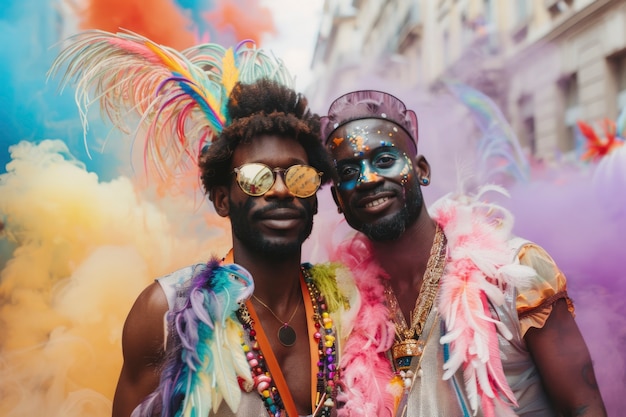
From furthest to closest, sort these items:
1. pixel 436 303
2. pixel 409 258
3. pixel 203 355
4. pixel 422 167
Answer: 1. pixel 422 167
2. pixel 409 258
3. pixel 436 303
4. pixel 203 355

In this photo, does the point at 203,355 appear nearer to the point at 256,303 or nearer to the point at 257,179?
the point at 256,303

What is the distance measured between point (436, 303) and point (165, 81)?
4.43 ft

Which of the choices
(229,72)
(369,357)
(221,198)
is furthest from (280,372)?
(229,72)

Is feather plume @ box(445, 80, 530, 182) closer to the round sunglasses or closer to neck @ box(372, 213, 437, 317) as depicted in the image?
neck @ box(372, 213, 437, 317)

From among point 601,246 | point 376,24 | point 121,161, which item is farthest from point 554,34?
point 121,161

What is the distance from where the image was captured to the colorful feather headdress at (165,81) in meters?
2.25

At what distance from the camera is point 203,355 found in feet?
5.67

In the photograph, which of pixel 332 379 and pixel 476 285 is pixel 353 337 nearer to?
pixel 332 379

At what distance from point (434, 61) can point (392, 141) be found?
80.1 inches

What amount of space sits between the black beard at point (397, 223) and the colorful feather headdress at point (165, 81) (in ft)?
2.27

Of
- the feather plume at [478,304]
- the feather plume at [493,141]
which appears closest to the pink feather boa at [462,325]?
the feather plume at [478,304]

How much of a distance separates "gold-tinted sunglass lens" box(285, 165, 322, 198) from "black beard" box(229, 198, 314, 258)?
45 mm

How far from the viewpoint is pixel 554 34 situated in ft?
14.0

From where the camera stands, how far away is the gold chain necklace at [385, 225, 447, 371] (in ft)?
6.72
